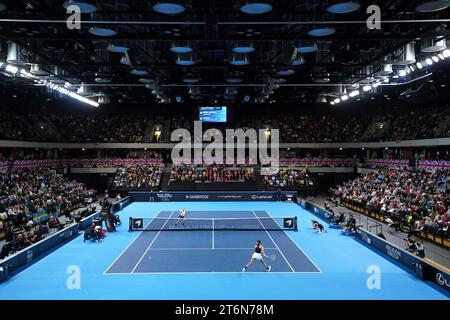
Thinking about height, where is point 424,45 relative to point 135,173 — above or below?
above

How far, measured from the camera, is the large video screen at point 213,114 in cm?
4950

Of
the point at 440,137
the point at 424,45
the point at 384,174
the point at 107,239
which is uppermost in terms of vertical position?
the point at 424,45

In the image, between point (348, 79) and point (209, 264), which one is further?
point (348, 79)

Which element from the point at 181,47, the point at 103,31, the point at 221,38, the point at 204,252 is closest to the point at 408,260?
the point at 204,252

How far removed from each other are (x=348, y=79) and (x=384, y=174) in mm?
13948

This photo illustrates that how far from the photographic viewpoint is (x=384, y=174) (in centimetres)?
3959

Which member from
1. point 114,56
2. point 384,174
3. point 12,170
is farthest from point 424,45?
point 12,170

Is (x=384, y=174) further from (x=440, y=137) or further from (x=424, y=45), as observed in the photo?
(x=424, y=45)

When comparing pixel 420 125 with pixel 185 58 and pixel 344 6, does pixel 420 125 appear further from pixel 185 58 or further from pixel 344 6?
pixel 344 6

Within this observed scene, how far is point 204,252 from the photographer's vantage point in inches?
767

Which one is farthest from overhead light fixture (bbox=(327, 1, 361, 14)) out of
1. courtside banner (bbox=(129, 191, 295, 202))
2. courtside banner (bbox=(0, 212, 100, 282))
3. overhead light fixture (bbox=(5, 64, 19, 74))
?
courtside banner (bbox=(129, 191, 295, 202))

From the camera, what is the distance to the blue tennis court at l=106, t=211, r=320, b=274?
16.6 metres

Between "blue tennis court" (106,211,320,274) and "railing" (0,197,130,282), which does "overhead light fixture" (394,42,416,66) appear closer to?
"blue tennis court" (106,211,320,274)

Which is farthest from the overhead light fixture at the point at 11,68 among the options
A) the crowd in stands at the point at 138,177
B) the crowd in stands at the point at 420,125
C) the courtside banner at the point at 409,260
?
the crowd in stands at the point at 420,125
